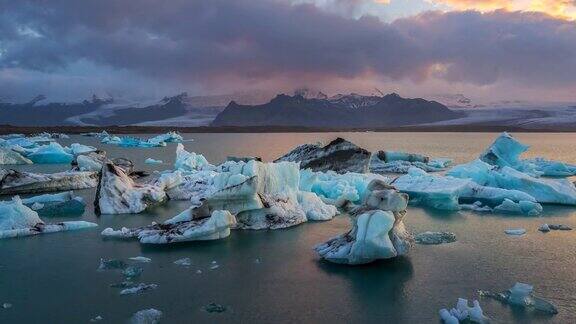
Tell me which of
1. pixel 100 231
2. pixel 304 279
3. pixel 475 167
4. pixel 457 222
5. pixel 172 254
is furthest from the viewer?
pixel 475 167

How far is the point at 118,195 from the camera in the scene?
39.3 ft

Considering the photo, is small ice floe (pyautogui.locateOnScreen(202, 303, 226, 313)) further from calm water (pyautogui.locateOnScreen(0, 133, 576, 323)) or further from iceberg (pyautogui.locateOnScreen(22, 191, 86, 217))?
iceberg (pyautogui.locateOnScreen(22, 191, 86, 217))

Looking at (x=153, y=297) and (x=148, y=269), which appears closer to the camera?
(x=153, y=297)

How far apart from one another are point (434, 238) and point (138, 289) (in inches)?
197

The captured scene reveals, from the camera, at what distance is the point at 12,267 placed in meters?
7.55

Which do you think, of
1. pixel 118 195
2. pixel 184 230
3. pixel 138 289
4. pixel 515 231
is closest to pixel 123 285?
pixel 138 289

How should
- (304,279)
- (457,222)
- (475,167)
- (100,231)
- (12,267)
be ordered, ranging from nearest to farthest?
1. (304,279)
2. (12,267)
3. (100,231)
4. (457,222)
5. (475,167)

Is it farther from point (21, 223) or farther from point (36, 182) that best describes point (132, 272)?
point (36, 182)

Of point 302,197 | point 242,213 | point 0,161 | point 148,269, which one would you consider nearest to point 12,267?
point 148,269

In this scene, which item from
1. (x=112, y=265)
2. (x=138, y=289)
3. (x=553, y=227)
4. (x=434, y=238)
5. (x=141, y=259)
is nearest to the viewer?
(x=138, y=289)

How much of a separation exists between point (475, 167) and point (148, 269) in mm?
11128

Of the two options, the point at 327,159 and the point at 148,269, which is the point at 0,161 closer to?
the point at 327,159

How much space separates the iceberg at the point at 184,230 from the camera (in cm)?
891

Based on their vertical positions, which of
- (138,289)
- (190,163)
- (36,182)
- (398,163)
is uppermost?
(138,289)
